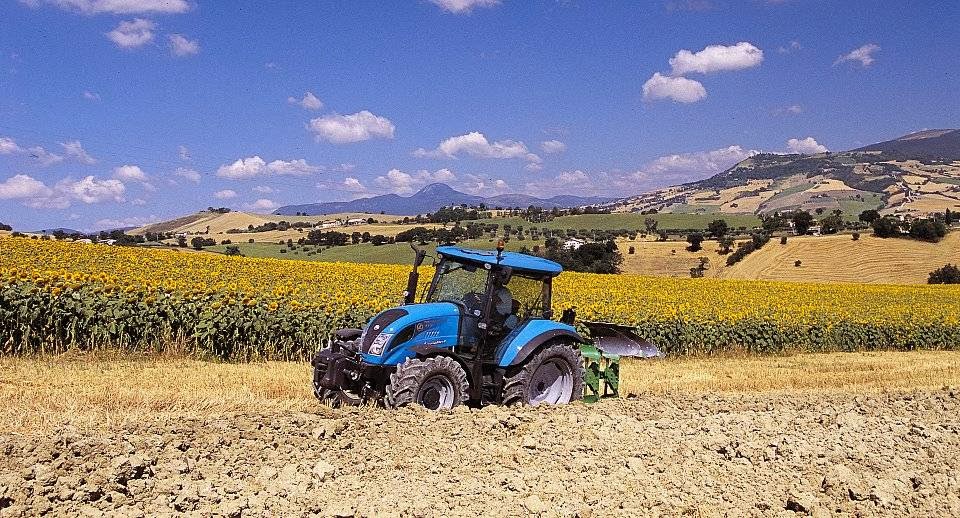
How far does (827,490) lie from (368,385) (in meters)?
4.39

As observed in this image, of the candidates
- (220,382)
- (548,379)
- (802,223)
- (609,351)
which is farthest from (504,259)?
(802,223)

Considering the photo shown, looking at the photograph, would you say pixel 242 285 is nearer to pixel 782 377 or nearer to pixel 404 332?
pixel 404 332

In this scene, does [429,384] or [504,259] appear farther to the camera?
[504,259]

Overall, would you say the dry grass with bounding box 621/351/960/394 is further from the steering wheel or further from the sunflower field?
the steering wheel

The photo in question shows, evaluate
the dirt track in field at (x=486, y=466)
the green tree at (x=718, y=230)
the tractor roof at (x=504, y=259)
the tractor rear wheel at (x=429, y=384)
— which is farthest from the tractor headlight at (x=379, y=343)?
the green tree at (x=718, y=230)

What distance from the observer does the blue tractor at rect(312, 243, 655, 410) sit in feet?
25.6

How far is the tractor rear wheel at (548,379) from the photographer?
8391 mm

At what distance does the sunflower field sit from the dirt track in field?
20.6ft

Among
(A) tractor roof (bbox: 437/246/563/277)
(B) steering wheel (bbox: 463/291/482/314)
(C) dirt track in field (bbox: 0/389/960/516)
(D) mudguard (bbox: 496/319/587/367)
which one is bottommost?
(C) dirt track in field (bbox: 0/389/960/516)

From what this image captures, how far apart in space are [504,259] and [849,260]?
155 feet

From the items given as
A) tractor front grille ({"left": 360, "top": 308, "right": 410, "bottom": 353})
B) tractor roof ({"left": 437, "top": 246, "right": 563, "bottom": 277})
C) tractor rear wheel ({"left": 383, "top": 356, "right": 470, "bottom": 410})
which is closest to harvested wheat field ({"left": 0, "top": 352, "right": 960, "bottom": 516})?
tractor rear wheel ({"left": 383, "top": 356, "right": 470, "bottom": 410})

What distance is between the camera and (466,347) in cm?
827

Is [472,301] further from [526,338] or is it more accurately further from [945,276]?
[945,276]

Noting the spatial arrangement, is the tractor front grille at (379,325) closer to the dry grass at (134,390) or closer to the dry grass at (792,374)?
the dry grass at (134,390)
